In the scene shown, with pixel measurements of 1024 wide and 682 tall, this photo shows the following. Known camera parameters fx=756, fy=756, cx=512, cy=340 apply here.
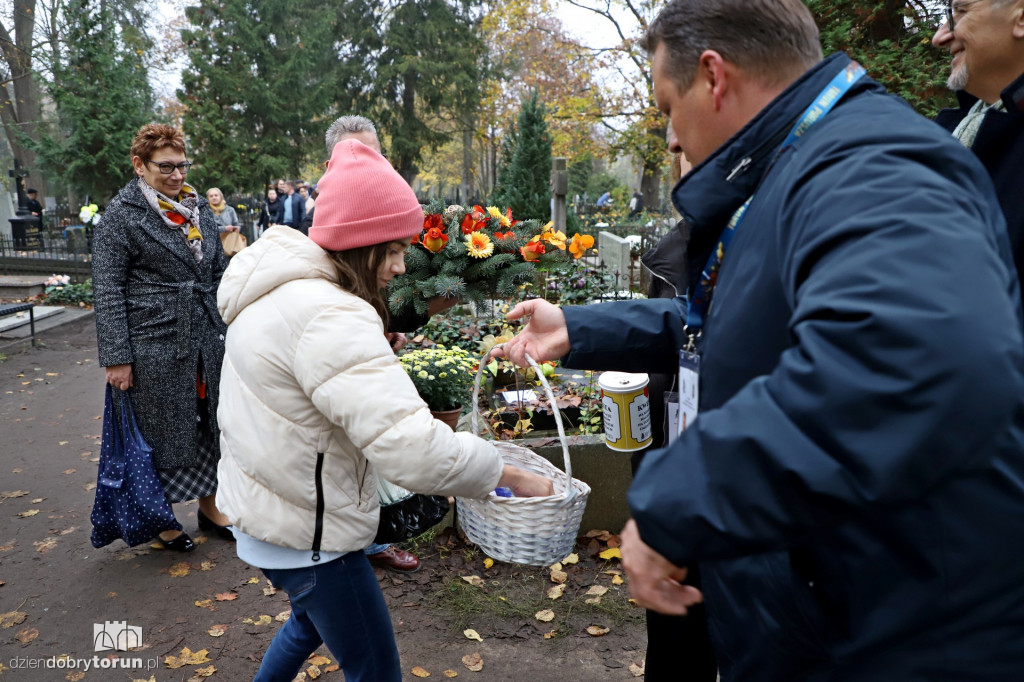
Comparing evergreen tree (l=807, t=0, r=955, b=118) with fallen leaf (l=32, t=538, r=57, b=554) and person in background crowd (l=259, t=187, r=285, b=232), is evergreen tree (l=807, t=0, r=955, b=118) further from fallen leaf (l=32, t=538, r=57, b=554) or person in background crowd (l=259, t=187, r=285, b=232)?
person in background crowd (l=259, t=187, r=285, b=232)

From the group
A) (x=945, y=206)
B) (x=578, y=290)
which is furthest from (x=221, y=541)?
(x=578, y=290)

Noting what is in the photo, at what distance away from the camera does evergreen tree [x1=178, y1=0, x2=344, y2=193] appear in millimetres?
23609

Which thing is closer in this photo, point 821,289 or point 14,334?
point 821,289

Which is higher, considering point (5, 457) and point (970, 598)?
point (970, 598)

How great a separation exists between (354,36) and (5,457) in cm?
2605

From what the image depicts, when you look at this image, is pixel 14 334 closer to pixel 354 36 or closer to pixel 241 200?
pixel 241 200

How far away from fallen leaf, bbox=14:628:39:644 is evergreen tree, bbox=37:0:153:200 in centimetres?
1652

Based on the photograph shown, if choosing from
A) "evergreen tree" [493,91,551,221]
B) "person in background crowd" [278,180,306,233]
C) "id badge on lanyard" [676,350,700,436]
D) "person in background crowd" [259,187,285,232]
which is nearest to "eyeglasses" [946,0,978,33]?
"id badge on lanyard" [676,350,700,436]

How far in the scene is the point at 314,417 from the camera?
6.62ft

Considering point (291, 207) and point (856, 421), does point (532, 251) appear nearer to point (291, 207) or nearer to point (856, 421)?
point (856, 421)

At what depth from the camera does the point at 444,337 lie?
640 cm

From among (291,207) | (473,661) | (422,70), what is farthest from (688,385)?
(422,70)

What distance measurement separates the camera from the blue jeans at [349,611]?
2.13 meters

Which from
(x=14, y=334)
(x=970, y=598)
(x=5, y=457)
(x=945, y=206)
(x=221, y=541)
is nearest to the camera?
(x=945, y=206)
